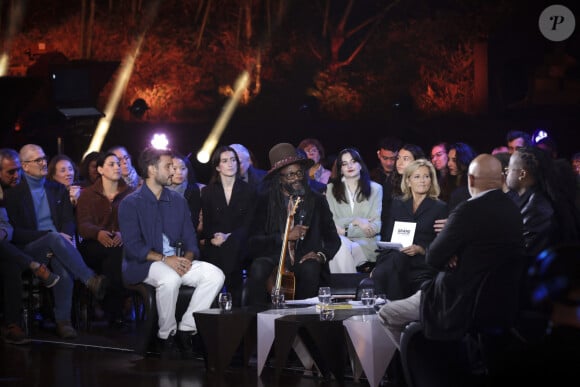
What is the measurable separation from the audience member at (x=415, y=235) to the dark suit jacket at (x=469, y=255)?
190 centimetres

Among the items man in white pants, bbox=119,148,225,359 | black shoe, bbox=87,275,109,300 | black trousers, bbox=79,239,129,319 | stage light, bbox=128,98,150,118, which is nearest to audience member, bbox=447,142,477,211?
man in white pants, bbox=119,148,225,359

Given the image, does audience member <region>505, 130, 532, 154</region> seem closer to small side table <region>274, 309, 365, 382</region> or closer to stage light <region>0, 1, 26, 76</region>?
small side table <region>274, 309, 365, 382</region>

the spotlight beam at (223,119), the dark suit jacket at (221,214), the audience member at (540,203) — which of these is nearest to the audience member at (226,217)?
the dark suit jacket at (221,214)

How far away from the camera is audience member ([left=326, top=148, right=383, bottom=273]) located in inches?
279

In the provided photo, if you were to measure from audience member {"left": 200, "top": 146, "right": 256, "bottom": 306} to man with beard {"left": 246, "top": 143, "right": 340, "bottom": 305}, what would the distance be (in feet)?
1.04

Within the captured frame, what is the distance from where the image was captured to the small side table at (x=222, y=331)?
5.50 meters

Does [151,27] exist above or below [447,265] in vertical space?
above

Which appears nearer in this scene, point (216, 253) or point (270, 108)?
point (216, 253)

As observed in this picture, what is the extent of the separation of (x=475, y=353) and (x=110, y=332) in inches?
155

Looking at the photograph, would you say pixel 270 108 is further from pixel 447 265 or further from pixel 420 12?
pixel 447 265

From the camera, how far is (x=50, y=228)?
753 centimetres

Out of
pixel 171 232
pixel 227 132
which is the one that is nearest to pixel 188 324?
pixel 171 232

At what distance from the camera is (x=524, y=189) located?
5.01 meters

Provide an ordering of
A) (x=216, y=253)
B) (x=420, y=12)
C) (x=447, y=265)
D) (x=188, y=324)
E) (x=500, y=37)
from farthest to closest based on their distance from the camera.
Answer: (x=420, y=12) < (x=500, y=37) < (x=216, y=253) < (x=188, y=324) < (x=447, y=265)
